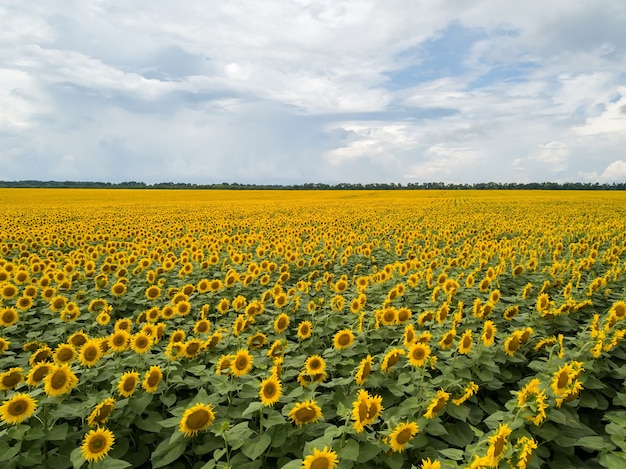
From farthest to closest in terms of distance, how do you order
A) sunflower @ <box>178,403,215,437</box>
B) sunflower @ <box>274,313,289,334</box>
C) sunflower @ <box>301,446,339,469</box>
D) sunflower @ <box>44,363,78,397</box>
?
sunflower @ <box>274,313,289,334</box>, sunflower @ <box>44,363,78,397</box>, sunflower @ <box>178,403,215,437</box>, sunflower @ <box>301,446,339,469</box>

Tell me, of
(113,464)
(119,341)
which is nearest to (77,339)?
(119,341)

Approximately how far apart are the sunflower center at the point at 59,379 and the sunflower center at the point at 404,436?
2.51 m

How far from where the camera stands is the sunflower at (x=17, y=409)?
8.91 feet

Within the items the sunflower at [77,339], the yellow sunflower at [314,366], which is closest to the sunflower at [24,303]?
the sunflower at [77,339]

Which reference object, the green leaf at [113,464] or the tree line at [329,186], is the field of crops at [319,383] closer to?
the green leaf at [113,464]

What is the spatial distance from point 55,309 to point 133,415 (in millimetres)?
3185

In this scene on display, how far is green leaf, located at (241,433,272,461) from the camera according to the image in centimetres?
247

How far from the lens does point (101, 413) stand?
2.83 metres

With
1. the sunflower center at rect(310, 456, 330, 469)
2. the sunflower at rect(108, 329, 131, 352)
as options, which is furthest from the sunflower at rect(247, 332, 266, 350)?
the sunflower center at rect(310, 456, 330, 469)

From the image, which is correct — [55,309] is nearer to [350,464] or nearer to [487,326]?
[350,464]

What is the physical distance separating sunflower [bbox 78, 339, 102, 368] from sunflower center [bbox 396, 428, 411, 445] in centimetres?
271

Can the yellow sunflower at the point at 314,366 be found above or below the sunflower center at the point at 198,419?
above

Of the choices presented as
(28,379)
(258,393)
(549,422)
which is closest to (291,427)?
(258,393)

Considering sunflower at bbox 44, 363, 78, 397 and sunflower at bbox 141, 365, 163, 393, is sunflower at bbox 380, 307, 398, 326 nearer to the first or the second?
sunflower at bbox 141, 365, 163, 393
